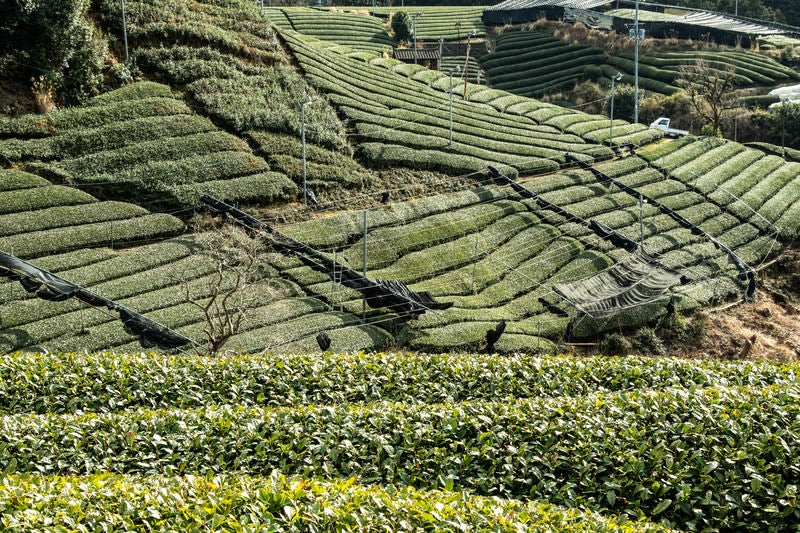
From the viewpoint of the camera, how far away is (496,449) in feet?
54.4

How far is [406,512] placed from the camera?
13180 mm

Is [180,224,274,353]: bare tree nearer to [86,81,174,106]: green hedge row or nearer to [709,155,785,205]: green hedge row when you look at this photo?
[86,81,174,106]: green hedge row

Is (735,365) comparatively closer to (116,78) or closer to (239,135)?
(239,135)

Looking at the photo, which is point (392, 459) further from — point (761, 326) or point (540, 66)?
point (540, 66)

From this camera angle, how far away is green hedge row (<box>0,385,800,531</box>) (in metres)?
15.8

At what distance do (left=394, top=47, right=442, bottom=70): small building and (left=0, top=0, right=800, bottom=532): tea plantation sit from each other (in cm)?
496

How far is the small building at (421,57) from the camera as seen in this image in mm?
74250

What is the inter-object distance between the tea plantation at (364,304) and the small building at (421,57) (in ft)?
16.3

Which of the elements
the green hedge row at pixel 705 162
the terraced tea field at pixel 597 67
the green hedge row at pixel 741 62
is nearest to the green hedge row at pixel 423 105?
the green hedge row at pixel 705 162

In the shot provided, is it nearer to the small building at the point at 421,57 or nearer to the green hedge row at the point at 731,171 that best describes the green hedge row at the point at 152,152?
the green hedge row at the point at 731,171

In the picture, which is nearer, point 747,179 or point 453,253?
point 453,253

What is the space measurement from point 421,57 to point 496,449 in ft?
201

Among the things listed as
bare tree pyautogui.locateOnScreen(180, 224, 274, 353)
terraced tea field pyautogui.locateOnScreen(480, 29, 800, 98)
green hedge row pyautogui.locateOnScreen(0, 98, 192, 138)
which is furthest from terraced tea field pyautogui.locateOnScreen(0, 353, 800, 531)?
terraced tea field pyautogui.locateOnScreen(480, 29, 800, 98)

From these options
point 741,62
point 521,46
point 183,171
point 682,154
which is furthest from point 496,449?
point 521,46
